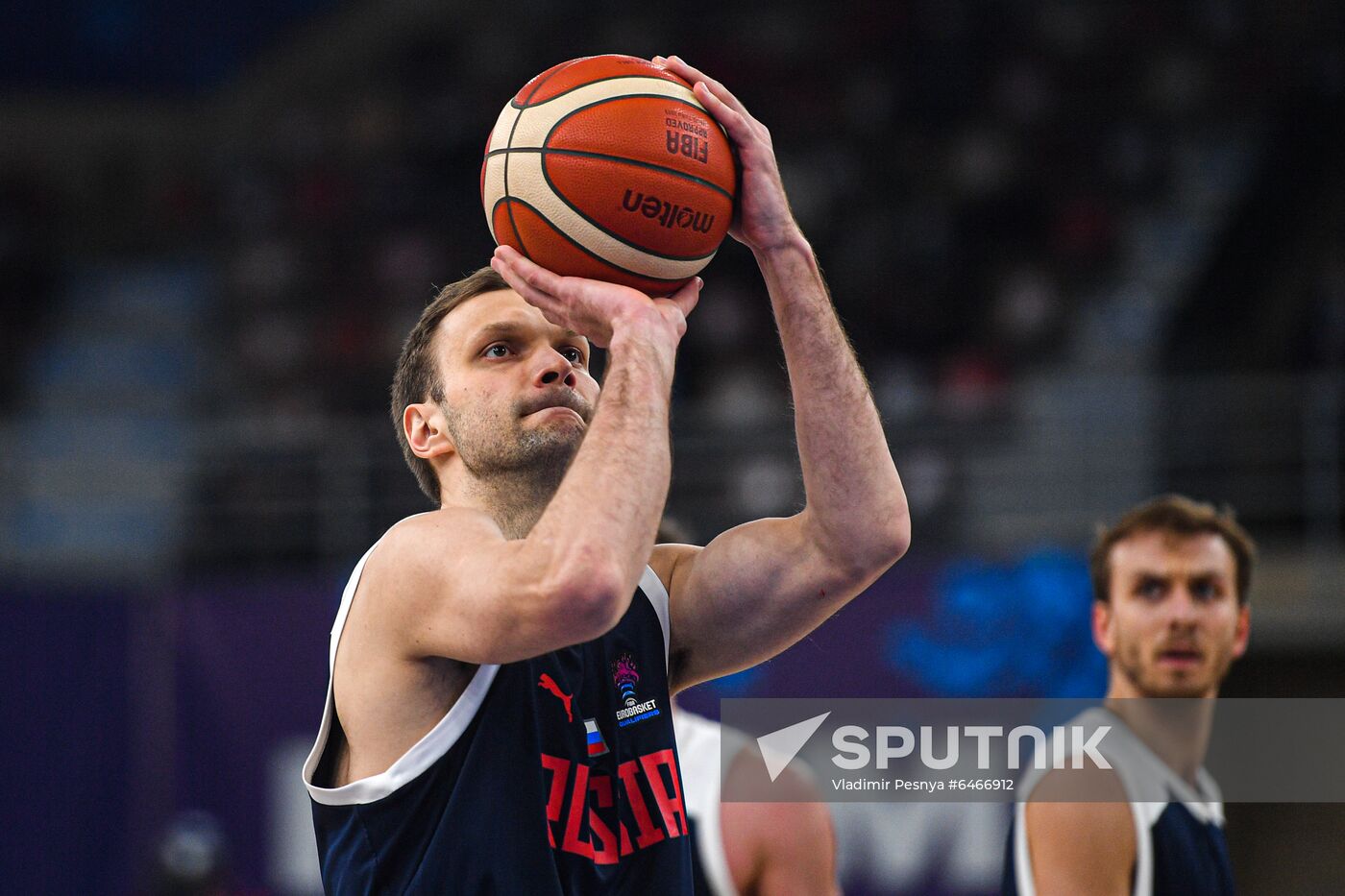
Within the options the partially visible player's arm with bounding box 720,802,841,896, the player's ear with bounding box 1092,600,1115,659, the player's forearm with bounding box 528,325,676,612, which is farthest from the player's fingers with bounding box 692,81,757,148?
the partially visible player's arm with bounding box 720,802,841,896

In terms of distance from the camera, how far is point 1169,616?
4602 millimetres

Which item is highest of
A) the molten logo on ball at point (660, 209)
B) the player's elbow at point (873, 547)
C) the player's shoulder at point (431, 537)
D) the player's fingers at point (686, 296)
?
the molten logo on ball at point (660, 209)

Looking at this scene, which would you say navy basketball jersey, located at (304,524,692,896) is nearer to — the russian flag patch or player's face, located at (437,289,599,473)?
the russian flag patch

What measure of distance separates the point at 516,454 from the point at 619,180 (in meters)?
0.59

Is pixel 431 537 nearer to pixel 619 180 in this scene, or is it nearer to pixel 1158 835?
pixel 619 180

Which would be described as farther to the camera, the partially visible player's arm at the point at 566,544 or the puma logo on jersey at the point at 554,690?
the puma logo on jersey at the point at 554,690

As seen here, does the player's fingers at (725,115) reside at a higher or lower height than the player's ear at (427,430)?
higher

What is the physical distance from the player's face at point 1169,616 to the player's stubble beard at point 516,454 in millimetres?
2030

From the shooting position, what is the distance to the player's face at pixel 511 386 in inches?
129

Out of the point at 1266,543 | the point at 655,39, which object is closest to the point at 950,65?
the point at 655,39

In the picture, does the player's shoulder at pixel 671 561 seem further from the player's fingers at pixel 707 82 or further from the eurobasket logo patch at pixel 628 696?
the player's fingers at pixel 707 82

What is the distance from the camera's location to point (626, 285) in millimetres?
3240

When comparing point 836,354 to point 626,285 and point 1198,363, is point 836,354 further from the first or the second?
point 1198,363

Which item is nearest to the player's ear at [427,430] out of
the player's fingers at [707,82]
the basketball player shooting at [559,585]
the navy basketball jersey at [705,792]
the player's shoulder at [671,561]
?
the basketball player shooting at [559,585]
